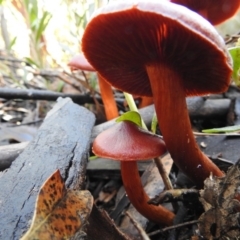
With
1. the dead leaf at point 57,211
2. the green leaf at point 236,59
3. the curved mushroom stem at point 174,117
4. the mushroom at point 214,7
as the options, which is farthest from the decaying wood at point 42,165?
the mushroom at point 214,7

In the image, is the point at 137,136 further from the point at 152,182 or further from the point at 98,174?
the point at 98,174

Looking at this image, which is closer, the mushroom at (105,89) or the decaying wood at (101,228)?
the decaying wood at (101,228)

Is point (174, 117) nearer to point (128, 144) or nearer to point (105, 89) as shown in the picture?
point (128, 144)

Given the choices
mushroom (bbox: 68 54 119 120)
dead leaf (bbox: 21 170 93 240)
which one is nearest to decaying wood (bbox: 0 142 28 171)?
mushroom (bbox: 68 54 119 120)

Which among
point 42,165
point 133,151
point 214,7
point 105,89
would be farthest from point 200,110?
point 42,165

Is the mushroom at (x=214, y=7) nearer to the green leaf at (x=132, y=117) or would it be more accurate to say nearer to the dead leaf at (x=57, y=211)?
the green leaf at (x=132, y=117)

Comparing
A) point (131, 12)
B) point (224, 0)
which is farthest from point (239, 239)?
point (224, 0)
